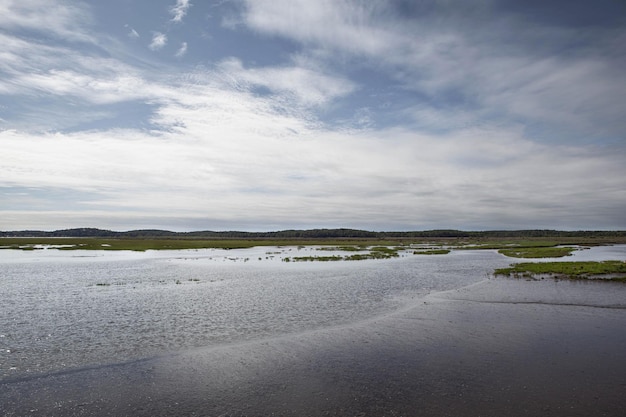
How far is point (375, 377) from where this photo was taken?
1445cm

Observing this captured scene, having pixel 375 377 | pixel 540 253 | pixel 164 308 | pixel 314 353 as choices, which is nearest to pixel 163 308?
pixel 164 308

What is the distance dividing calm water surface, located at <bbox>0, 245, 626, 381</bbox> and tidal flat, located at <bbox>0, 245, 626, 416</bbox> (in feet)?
0.45

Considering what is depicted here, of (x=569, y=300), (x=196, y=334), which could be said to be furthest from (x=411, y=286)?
(x=196, y=334)

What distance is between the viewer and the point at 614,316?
23734 millimetres

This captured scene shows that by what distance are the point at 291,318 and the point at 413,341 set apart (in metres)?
7.84

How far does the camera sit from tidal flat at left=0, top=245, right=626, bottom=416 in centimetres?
1236

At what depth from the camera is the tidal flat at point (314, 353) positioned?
1236 centimetres

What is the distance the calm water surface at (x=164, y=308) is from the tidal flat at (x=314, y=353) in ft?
0.45

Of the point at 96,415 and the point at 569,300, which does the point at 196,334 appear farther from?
the point at 569,300

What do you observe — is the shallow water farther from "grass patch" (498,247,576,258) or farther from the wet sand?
"grass patch" (498,247,576,258)

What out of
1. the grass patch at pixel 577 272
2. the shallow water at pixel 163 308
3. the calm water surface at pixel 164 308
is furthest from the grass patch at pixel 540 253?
the calm water surface at pixel 164 308

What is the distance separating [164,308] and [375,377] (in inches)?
A: 681

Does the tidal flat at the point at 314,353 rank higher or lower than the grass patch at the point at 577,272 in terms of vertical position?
lower

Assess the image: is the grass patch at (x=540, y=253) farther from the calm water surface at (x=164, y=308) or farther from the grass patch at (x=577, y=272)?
the calm water surface at (x=164, y=308)
